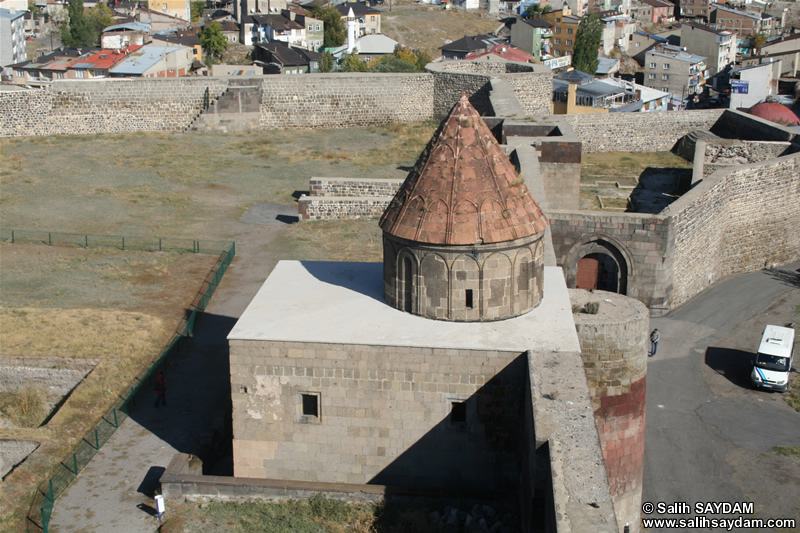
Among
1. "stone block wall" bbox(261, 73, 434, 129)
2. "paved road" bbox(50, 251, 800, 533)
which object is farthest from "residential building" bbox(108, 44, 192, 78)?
"paved road" bbox(50, 251, 800, 533)

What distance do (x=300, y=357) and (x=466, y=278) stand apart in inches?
119

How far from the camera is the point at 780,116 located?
5369cm

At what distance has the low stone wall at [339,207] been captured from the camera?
33.2m

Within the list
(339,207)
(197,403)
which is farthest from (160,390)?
(339,207)

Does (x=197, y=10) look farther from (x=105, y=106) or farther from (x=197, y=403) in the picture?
(x=197, y=403)

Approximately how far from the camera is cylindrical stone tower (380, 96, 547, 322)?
54.6ft

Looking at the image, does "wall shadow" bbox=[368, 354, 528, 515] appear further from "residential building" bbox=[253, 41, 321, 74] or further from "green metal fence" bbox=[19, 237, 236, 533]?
"residential building" bbox=[253, 41, 321, 74]

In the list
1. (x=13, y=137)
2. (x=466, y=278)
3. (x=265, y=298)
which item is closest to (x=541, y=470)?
(x=466, y=278)

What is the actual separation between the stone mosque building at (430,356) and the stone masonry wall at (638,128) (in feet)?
95.5

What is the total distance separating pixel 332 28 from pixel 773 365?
94826 millimetres

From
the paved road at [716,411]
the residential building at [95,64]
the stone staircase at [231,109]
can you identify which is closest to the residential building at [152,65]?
the residential building at [95,64]

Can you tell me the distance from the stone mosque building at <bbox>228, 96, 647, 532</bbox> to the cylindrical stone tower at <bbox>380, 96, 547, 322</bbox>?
0.02m

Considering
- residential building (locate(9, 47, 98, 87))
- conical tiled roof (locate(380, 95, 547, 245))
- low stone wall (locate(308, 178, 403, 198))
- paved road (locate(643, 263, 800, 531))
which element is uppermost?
conical tiled roof (locate(380, 95, 547, 245))

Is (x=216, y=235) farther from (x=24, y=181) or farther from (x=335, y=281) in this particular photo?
(x=335, y=281)
